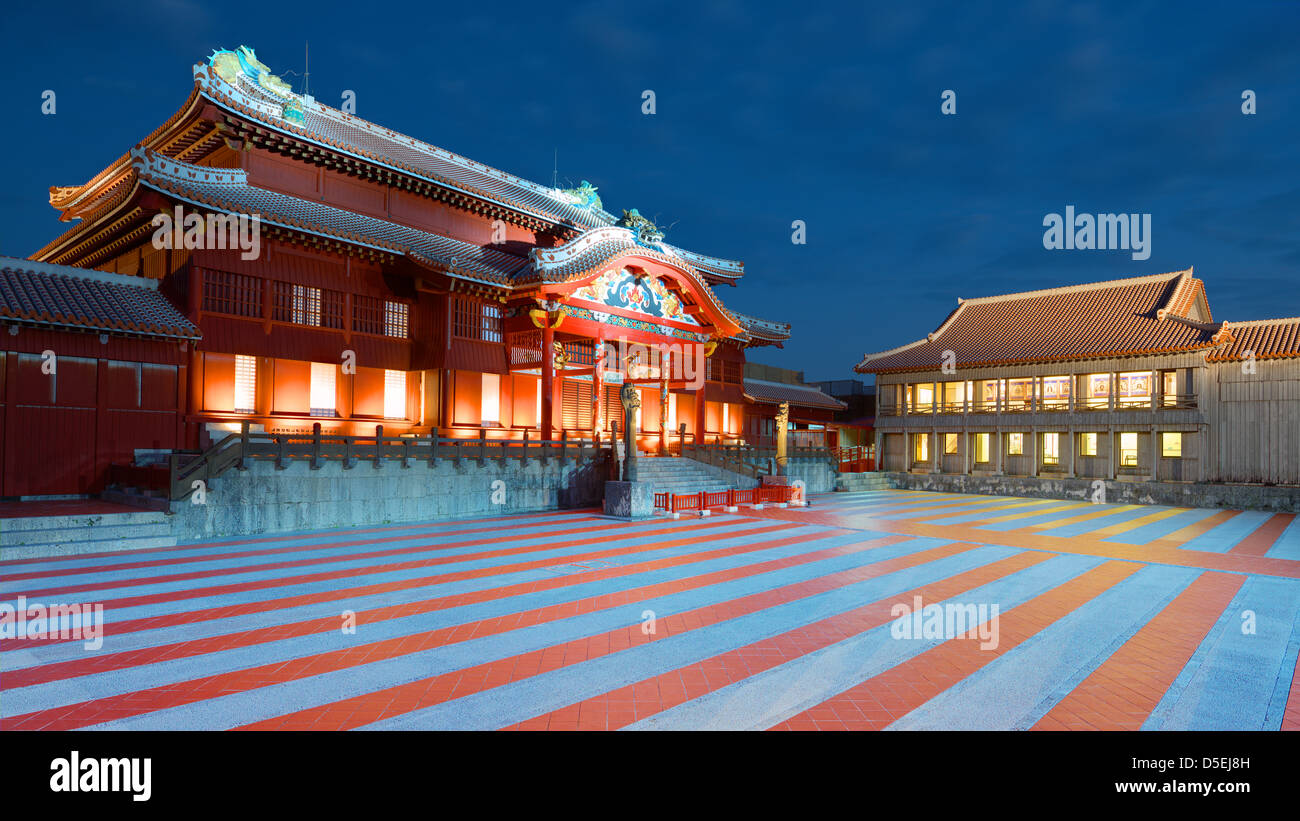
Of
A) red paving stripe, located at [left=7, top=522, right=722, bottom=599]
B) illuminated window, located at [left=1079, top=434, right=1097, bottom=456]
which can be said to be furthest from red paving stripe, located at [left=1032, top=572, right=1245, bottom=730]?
illuminated window, located at [left=1079, top=434, right=1097, bottom=456]

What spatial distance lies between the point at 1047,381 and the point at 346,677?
3729 cm

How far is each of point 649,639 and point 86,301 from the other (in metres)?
16.5

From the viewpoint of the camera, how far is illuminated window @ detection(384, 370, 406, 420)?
20.6 m

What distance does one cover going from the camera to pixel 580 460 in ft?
69.0

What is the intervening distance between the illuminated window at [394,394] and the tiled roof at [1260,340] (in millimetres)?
31481

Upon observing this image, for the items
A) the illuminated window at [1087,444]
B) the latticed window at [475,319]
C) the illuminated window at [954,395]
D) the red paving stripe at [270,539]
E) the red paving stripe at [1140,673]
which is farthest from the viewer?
the illuminated window at [954,395]

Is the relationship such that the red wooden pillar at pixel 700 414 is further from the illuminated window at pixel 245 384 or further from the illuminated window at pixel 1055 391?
the illuminated window at pixel 1055 391

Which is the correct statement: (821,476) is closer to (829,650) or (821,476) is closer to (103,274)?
(829,650)

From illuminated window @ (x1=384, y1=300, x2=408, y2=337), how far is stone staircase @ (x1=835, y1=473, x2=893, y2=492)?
20432 mm

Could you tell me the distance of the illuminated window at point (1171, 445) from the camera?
96.8 feet

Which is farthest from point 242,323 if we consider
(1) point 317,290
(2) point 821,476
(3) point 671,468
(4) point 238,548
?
(2) point 821,476

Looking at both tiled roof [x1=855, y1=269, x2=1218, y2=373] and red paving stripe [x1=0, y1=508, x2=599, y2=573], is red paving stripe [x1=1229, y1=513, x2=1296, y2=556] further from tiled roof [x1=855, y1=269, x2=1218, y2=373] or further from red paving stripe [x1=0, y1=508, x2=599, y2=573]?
red paving stripe [x1=0, y1=508, x2=599, y2=573]

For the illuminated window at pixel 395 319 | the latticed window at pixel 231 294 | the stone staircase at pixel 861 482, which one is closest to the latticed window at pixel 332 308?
the illuminated window at pixel 395 319

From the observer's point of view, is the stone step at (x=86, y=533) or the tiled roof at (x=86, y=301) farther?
the tiled roof at (x=86, y=301)
